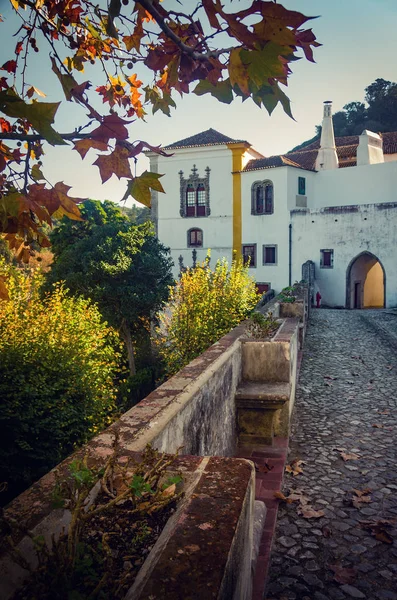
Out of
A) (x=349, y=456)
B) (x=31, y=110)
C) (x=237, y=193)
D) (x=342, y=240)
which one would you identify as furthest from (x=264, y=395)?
(x=237, y=193)

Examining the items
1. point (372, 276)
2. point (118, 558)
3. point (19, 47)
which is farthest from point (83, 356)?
point (372, 276)

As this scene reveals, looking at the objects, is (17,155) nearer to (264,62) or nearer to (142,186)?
(142,186)

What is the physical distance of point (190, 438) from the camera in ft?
11.5

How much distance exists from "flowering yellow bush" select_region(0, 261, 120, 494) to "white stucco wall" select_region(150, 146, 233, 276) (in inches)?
753

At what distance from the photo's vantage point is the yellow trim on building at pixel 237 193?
29.2 metres

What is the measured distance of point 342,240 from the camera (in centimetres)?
2575

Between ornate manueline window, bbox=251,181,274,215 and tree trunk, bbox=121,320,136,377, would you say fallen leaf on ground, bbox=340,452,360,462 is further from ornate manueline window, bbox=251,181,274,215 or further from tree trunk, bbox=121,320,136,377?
ornate manueline window, bbox=251,181,274,215

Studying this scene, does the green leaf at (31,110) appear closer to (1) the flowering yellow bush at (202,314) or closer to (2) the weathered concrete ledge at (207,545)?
(2) the weathered concrete ledge at (207,545)

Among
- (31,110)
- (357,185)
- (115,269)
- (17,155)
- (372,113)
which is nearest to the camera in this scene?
(31,110)

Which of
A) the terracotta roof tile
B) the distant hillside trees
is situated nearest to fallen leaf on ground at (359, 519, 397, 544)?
the terracotta roof tile

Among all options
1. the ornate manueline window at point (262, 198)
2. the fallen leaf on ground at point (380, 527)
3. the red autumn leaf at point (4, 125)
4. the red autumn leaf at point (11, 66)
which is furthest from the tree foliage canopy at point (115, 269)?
the red autumn leaf at point (11, 66)

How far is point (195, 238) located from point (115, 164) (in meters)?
28.9

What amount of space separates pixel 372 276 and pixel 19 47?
2882 centimetres

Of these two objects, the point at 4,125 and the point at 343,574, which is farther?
the point at 343,574
